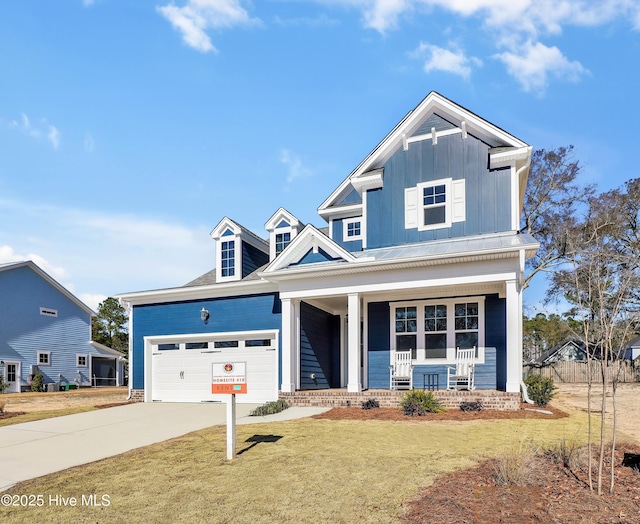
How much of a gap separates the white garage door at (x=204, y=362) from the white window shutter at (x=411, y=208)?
17.6 feet

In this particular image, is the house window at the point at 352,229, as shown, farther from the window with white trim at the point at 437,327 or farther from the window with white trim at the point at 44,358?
the window with white trim at the point at 44,358

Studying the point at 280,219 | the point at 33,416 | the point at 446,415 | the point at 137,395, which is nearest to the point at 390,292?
the point at 446,415

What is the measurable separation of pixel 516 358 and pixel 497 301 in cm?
224

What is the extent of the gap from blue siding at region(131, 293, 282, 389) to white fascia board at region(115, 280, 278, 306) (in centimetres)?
15

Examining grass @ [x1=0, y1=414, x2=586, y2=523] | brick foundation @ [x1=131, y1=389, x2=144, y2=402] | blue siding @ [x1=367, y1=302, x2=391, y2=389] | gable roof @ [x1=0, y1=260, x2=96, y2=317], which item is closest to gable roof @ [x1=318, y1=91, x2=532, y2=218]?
blue siding @ [x1=367, y1=302, x2=391, y2=389]

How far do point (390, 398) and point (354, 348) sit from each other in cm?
164

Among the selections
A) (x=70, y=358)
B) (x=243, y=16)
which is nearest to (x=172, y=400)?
(x=243, y=16)

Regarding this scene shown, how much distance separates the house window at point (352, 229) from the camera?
18.4 metres

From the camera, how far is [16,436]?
32.6 feet

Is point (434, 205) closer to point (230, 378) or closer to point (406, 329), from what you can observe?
point (406, 329)

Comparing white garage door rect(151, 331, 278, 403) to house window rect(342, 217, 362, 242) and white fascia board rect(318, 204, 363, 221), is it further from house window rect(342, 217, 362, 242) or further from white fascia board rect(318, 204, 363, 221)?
white fascia board rect(318, 204, 363, 221)

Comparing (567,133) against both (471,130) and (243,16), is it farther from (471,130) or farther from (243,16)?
(243,16)

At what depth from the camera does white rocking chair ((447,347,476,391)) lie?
44.6 feet

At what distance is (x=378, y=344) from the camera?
1525 centimetres
